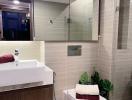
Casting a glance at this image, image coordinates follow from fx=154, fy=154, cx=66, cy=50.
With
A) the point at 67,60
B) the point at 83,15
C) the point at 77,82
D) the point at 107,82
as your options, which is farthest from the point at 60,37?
the point at 107,82

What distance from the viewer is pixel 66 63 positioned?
2.05 meters

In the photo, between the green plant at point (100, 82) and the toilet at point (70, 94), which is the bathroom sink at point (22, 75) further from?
the green plant at point (100, 82)

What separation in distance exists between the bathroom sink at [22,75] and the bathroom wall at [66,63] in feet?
1.34

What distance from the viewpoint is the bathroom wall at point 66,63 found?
1.95 metres

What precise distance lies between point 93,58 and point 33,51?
0.89 meters

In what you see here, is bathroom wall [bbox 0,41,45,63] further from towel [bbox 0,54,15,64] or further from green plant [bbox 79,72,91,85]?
green plant [bbox 79,72,91,85]

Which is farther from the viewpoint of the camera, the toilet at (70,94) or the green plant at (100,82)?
the green plant at (100,82)

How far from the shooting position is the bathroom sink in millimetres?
1324

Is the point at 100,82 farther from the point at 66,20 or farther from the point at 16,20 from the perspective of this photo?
the point at 16,20

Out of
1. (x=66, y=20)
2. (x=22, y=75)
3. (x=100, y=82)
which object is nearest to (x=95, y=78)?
(x=100, y=82)

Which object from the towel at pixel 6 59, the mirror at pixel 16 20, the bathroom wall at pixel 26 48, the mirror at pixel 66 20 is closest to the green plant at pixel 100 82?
the mirror at pixel 66 20

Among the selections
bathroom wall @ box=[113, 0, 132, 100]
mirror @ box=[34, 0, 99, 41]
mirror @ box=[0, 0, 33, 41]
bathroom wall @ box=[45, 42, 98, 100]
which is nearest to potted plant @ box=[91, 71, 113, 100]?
bathroom wall @ box=[113, 0, 132, 100]

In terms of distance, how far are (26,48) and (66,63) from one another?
1.85ft

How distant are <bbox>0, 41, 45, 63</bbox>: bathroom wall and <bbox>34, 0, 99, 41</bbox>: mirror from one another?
0.10 metres
